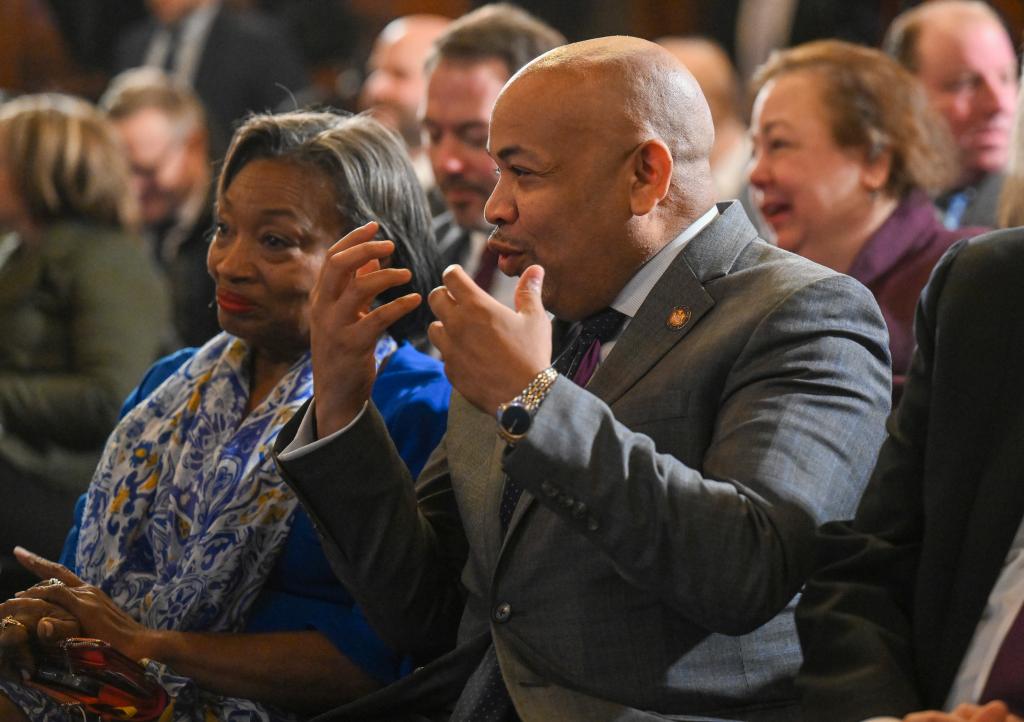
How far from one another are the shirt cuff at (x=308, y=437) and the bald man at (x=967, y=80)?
2.31m

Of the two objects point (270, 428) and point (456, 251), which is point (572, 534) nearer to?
point (270, 428)

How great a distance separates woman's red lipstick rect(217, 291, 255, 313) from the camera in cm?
239

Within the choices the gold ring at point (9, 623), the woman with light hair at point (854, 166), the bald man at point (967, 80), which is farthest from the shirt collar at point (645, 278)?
the bald man at point (967, 80)

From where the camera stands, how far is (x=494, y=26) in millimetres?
3537

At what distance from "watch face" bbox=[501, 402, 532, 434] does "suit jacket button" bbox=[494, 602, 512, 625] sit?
36cm

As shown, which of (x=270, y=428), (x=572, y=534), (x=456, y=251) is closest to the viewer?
(x=572, y=534)

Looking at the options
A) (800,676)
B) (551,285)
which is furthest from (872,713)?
(551,285)

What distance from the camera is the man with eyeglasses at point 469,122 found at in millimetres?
3354

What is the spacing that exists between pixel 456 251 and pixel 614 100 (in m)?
1.57

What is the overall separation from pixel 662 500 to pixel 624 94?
→ 0.60 m

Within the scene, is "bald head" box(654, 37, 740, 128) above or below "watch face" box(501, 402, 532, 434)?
below

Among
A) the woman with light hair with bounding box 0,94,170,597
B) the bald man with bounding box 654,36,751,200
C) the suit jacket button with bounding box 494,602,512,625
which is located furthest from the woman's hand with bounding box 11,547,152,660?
the bald man with bounding box 654,36,751,200

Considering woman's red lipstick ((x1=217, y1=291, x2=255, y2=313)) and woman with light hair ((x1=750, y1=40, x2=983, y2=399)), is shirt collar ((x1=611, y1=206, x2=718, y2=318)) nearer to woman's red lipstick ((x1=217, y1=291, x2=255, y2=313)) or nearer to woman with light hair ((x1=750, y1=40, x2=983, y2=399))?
woman's red lipstick ((x1=217, y1=291, x2=255, y2=313))

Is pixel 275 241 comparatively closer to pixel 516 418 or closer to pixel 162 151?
pixel 516 418
